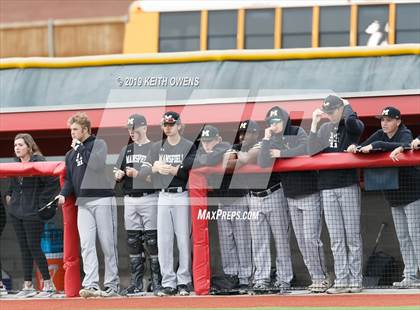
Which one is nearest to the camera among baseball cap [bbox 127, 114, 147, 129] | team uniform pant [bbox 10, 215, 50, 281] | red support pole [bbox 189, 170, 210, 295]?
red support pole [bbox 189, 170, 210, 295]

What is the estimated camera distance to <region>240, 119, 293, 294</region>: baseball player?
9688 mm

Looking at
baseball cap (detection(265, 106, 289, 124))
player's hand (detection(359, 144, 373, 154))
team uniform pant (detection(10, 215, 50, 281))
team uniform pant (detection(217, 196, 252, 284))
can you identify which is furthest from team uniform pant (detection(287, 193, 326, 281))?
team uniform pant (detection(10, 215, 50, 281))

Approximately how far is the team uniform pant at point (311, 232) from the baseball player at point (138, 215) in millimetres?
1357

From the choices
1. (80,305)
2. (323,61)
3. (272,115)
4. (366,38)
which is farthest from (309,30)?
(80,305)

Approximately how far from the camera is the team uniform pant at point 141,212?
33.2ft

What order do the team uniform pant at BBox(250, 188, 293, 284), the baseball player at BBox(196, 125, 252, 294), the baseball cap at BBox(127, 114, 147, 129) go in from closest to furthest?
the team uniform pant at BBox(250, 188, 293, 284)
the baseball player at BBox(196, 125, 252, 294)
the baseball cap at BBox(127, 114, 147, 129)

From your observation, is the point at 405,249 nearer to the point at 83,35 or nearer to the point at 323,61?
the point at 323,61

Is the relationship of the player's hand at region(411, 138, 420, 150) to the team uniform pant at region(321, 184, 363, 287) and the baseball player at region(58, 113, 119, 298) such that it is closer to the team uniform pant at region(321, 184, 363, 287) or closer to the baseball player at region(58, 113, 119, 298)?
the team uniform pant at region(321, 184, 363, 287)

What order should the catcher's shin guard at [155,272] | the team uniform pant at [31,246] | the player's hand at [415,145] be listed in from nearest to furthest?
the player's hand at [415,145] → the catcher's shin guard at [155,272] → the team uniform pant at [31,246]

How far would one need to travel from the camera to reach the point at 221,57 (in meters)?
14.4

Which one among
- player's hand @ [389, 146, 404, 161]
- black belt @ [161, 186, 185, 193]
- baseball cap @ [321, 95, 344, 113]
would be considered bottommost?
black belt @ [161, 186, 185, 193]

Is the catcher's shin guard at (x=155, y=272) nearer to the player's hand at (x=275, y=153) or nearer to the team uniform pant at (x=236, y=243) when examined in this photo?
the team uniform pant at (x=236, y=243)

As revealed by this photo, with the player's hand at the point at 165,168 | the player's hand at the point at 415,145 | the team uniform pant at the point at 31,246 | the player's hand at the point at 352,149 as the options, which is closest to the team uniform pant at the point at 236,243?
the player's hand at the point at 165,168

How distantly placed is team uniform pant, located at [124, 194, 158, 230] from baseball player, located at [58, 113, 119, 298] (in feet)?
0.45
